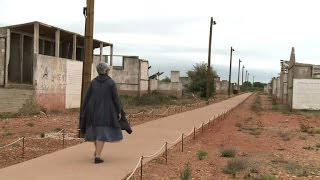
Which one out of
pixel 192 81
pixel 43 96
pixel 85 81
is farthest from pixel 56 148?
pixel 192 81

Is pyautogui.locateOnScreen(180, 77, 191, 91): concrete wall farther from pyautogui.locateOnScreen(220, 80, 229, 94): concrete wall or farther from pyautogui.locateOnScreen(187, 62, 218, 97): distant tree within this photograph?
pyautogui.locateOnScreen(220, 80, 229, 94): concrete wall

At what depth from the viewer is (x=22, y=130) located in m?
17.2

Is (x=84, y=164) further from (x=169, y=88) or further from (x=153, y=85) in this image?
(x=169, y=88)

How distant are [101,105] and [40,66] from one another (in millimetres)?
16645

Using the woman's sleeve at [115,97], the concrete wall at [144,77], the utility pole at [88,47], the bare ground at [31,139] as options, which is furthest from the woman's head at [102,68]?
the concrete wall at [144,77]

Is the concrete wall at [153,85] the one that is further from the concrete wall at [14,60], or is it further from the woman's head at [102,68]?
the woman's head at [102,68]

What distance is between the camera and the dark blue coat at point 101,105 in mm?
9555

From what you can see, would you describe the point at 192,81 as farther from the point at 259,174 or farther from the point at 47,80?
the point at 259,174

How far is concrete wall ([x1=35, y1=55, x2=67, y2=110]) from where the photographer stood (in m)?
25.4

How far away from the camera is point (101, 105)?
955 cm

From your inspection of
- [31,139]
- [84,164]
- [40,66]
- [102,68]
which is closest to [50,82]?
[40,66]

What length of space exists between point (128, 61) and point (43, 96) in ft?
76.2

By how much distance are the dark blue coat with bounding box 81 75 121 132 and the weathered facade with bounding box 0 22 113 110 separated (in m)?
15.0

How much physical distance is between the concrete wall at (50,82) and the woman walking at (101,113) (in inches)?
631
